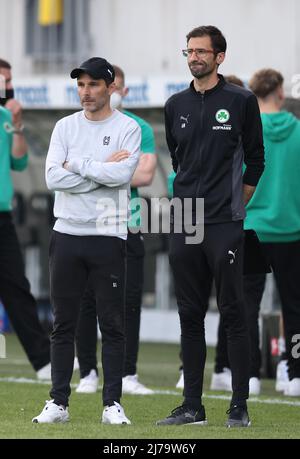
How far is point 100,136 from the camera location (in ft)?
27.7

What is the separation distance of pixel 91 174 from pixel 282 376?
3.75 metres

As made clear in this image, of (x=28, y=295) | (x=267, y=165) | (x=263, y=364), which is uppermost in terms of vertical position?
(x=267, y=165)

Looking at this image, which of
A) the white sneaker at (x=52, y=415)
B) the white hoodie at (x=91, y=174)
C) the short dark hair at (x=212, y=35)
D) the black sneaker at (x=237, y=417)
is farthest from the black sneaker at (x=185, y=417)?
the short dark hair at (x=212, y=35)

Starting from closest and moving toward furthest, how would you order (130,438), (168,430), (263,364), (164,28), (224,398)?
(130,438)
(168,430)
(224,398)
(263,364)
(164,28)

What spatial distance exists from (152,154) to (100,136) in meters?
2.38

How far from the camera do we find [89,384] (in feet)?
34.8

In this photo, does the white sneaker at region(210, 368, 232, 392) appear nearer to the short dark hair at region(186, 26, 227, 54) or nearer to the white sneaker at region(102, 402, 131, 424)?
the white sneaker at region(102, 402, 131, 424)

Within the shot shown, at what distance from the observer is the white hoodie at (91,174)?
8312 mm

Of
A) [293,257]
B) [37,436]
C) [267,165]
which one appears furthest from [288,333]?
[37,436]

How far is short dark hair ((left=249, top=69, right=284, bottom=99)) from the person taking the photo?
10633 millimetres

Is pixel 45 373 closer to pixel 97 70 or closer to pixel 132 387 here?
pixel 132 387

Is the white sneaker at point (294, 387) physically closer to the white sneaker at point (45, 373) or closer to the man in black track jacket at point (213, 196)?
the white sneaker at point (45, 373)

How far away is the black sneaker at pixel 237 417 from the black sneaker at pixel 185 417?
0.19 metres

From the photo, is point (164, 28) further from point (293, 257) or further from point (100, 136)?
point (100, 136)
